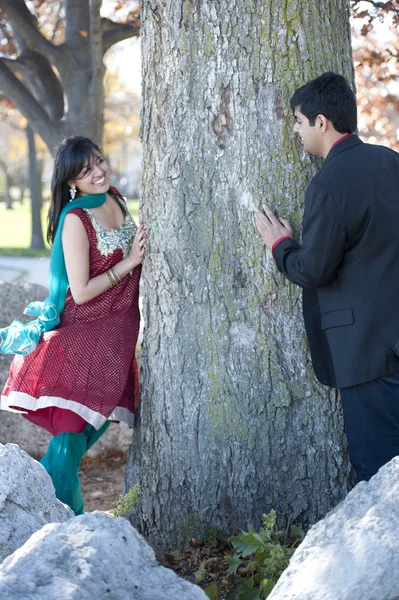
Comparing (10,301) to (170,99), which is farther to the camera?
(10,301)

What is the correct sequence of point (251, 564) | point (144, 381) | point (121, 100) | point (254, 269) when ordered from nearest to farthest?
point (251, 564) → point (254, 269) → point (144, 381) → point (121, 100)

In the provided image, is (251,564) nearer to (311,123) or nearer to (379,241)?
(379,241)

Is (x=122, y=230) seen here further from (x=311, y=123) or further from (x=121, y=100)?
(x=121, y=100)

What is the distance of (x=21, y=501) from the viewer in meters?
2.95

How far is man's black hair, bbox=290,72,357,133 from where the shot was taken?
328 cm

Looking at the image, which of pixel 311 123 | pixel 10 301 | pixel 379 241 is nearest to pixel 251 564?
pixel 379 241

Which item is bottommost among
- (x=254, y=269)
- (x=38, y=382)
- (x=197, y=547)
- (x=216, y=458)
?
(x=197, y=547)

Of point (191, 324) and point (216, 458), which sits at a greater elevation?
point (191, 324)

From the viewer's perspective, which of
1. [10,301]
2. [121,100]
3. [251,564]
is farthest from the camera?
[121,100]

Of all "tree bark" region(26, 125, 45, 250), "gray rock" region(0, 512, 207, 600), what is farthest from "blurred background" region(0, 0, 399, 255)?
"gray rock" region(0, 512, 207, 600)

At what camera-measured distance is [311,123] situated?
335 centimetres

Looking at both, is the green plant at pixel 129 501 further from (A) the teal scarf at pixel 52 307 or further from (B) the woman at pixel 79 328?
(A) the teal scarf at pixel 52 307

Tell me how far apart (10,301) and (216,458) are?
125 inches

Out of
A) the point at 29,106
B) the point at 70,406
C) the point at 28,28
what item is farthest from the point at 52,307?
the point at 29,106
